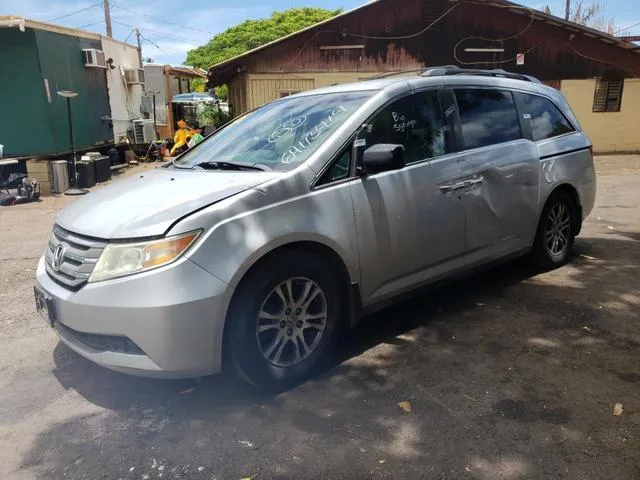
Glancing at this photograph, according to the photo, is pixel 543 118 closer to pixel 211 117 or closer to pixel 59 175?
pixel 59 175

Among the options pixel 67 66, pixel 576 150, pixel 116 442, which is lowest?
pixel 116 442

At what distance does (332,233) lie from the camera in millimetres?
3266

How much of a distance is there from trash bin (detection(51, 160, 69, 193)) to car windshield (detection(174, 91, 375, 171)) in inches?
343

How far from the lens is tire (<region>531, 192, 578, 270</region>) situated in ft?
16.6

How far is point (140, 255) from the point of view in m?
2.77

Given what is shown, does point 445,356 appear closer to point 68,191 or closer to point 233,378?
point 233,378

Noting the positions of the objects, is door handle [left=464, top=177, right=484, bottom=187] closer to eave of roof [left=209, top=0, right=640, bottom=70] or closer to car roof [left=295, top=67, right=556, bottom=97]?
car roof [left=295, top=67, right=556, bottom=97]

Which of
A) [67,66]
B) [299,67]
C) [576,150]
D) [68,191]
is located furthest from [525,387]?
[299,67]

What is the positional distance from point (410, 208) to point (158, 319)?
1838mm

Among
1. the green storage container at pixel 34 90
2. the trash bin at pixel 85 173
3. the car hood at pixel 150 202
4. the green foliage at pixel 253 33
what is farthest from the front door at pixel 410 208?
the green foliage at pixel 253 33

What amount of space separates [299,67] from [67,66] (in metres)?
7.16

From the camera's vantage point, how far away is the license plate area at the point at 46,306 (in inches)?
121

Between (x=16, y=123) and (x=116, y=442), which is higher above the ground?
(x=16, y=123)

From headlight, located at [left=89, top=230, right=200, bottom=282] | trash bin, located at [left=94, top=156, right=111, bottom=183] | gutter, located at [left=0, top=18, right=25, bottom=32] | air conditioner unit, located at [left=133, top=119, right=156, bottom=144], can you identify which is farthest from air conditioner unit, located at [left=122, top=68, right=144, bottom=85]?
headlight, located at [left=89, top=230, right=200, bottom=282]
